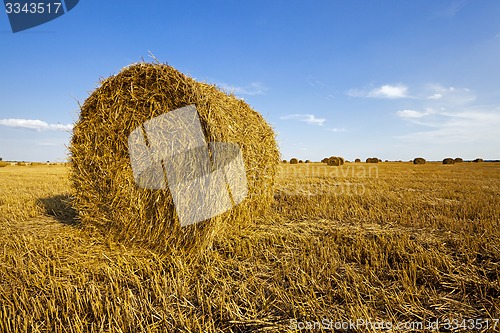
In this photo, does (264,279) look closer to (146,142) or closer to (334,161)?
(146,142)

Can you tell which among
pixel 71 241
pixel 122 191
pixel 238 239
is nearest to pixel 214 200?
pixel 238 239

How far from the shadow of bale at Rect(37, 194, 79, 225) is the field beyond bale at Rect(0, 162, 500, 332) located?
0.92 feet

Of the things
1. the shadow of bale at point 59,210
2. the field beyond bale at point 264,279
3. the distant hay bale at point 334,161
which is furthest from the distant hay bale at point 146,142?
the distant hay bale at point 334,161

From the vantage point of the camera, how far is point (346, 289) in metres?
2.40

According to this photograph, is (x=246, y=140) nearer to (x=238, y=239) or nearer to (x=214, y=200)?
(x=214, y=200)

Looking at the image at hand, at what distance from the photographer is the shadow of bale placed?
4.73 m

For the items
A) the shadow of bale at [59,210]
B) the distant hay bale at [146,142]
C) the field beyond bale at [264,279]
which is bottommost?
the field beyond bale at [264,279]

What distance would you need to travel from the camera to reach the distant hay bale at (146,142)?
11.5 ft

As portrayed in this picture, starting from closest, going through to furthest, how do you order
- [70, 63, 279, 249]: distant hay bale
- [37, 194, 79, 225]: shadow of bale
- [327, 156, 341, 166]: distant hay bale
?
[70, 63, 279, 249]: distant hay bale
[37, 194, 79, 225]: shadow of bale
[327, 156, 341, 166]: distant hay bale

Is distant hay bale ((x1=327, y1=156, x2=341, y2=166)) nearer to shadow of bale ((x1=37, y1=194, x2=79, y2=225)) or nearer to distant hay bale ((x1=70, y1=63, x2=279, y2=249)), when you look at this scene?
distant hay bale ((x1=70, y1=63, x2=279, y2=249))

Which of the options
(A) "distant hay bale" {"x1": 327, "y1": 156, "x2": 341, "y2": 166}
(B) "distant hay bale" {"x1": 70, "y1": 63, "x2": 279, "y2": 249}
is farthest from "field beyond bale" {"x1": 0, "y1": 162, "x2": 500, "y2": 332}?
(A) "distant hay bale" {"x1": 327, "y1": 156, "x2": 341, "y2": 166}

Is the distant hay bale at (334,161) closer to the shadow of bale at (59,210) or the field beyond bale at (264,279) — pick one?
the field beyond bale at (264,279)

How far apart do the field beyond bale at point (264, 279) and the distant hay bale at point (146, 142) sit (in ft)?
0.91

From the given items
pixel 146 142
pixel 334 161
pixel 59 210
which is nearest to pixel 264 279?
pixel 146 142
